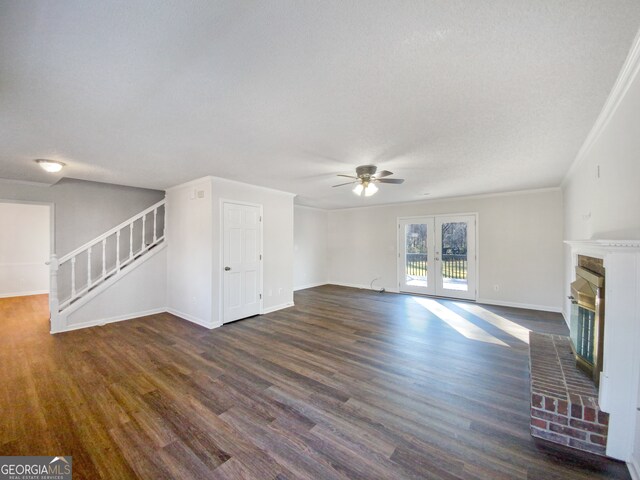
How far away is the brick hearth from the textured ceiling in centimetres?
217

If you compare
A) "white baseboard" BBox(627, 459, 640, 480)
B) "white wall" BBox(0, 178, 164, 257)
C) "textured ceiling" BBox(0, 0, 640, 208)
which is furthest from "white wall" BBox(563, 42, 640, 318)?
"white wall" BBox(0, 178, 164, 257)

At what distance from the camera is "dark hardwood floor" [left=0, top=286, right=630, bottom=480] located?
5.60ft

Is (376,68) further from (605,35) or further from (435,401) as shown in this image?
(435,401)

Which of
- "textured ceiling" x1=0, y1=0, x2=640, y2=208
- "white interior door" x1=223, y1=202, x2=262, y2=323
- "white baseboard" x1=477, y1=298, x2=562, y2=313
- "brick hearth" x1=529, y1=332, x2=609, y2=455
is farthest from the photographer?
"white baseboard" x1=477, y1=298, x2=562, y2=313

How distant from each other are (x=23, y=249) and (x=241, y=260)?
22.2ft

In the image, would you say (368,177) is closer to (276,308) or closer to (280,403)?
(280,403)

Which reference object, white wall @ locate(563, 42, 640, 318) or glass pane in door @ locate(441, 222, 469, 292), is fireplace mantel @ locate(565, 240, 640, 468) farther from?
glass pane in door @ locate(441, 222, 469, 292)

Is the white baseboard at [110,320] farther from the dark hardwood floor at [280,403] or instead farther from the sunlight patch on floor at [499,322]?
the sunlight patch on floor at [499,322]

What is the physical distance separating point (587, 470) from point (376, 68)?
9.28 ft

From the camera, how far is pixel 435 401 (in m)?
2.35

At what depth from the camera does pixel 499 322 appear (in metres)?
4.54

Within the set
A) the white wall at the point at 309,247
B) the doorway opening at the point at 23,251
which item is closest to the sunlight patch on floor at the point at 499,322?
the white wall at the point at 309,247

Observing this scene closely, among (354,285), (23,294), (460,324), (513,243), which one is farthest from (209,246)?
(23,294)

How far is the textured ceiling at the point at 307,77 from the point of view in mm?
1227
